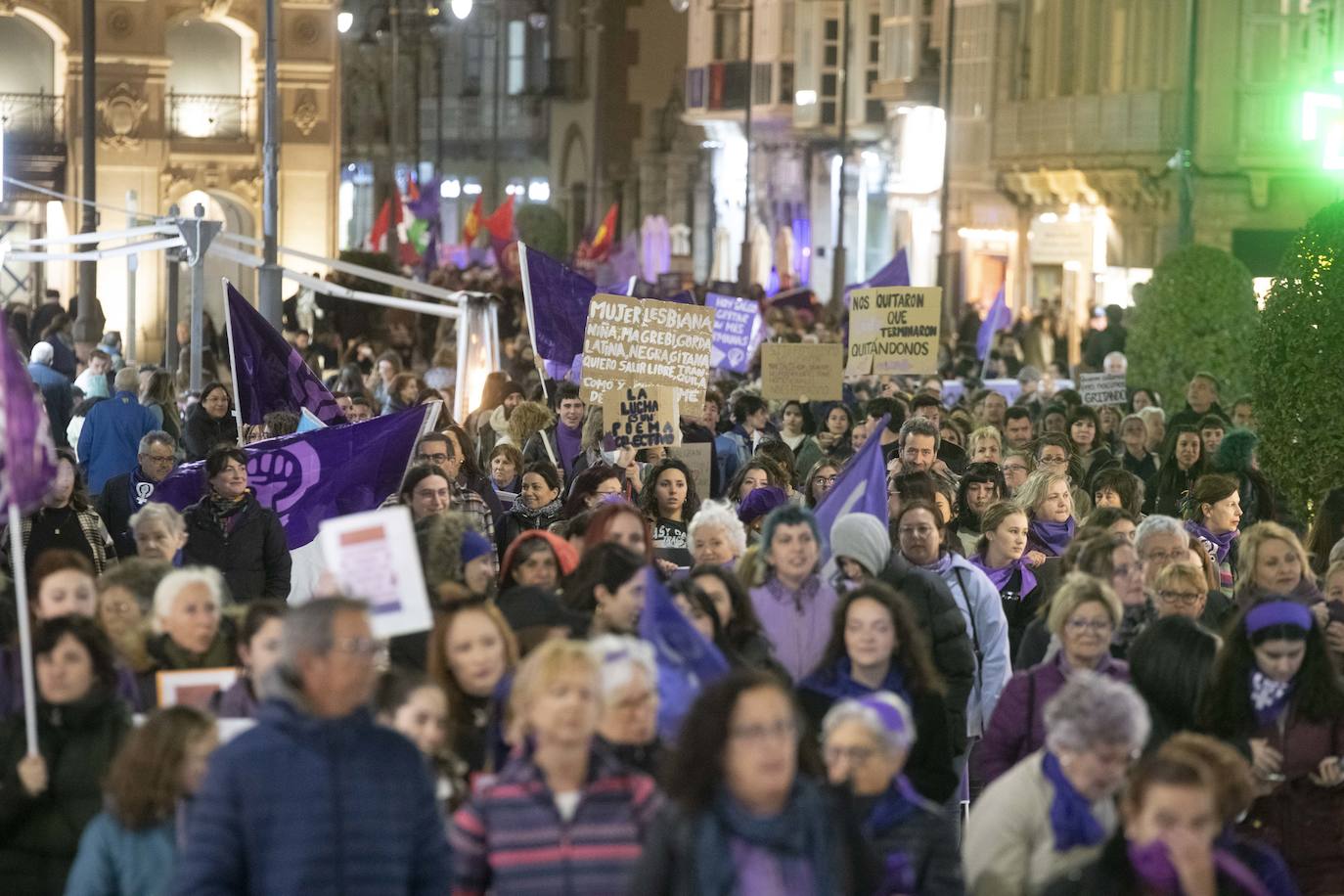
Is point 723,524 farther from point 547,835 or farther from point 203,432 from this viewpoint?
point 203,432

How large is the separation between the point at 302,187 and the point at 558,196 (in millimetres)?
42699

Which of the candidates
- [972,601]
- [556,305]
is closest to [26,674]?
[972,601]

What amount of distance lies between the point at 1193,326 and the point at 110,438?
12.2 m

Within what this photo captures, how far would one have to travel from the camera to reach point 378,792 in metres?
5.84

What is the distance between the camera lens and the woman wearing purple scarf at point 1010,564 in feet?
37.7

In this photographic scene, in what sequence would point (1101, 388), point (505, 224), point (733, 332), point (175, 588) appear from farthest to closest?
point (505, 224) < point (733, 332) < point (1101, 388) < point (175, 588)

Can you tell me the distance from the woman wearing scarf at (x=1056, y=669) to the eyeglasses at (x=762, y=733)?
2.25 m

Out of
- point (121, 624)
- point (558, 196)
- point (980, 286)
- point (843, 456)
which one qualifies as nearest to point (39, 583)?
point (121, 624)

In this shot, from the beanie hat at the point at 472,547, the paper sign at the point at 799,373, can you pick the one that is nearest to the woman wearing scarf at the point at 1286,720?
the beanie hat at the point at 472,547

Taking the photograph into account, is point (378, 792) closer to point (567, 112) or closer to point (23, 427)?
point (23, 427)

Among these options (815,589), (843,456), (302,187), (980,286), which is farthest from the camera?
(980,286)

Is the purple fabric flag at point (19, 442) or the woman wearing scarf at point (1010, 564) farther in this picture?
the woman wearing scarf at point (1010, 564)

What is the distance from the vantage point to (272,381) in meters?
17.0

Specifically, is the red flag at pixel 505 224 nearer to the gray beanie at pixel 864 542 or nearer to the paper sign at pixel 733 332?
the paper sign at pixel 733 332
